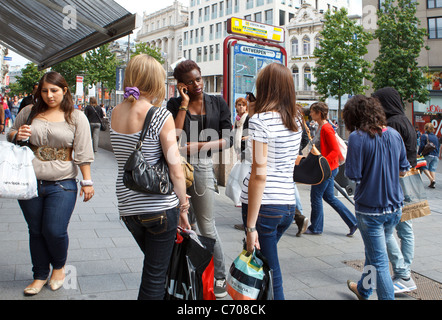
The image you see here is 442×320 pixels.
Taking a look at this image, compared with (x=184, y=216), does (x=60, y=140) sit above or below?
above

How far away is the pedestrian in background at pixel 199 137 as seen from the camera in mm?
3422

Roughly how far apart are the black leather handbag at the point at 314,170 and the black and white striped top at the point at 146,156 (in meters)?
1.74

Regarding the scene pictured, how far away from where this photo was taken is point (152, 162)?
246 cm

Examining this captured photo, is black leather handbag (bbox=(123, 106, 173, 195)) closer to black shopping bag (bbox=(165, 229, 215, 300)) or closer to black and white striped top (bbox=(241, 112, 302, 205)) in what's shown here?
black shopping bag (bbox=(165, 229, 215, 300))

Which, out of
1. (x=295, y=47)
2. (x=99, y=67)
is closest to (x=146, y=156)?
(x=99, y=67)

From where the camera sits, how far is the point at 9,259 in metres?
4.30

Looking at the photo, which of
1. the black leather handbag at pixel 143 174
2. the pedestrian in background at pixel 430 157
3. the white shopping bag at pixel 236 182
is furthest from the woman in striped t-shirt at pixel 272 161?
the pedestrian in background at pixel 430 157

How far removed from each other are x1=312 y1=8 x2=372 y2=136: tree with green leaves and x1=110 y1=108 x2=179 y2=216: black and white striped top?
96.9ft

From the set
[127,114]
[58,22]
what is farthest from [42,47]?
[127,114]

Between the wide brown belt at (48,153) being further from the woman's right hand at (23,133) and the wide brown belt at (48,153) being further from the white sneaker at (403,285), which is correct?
the white sneaker at (403,285)

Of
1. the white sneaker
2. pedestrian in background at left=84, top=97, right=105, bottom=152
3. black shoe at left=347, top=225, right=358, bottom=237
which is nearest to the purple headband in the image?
the white sneaker

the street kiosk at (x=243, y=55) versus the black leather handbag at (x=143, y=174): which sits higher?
the street kiosk at (x=243, y=55)

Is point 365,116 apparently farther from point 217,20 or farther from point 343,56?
point 217,20

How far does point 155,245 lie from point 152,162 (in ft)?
1.59
